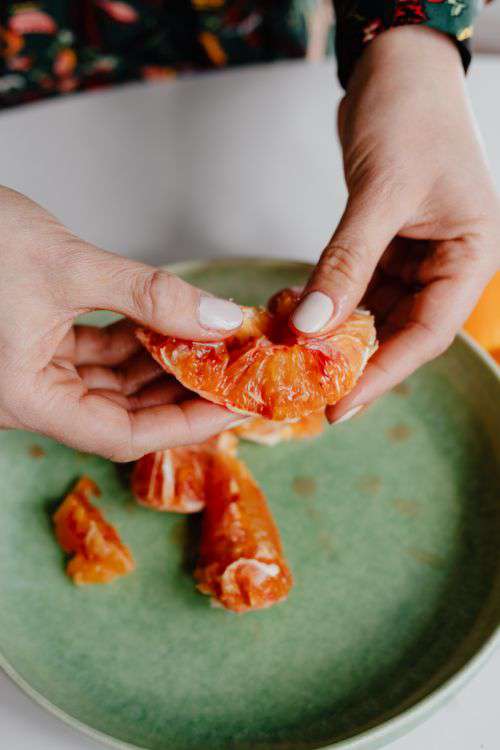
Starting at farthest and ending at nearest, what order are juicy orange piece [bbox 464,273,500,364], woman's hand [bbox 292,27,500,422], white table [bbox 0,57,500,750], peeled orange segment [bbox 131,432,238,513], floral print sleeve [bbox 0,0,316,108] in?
floral print sleeve [bbox 0,0,316,108], white table [bbox 0,57,500,750], juicy orange piece [bbox 464,273,500,364], peeled orange segment [bbox 131,432,238,513], woman's hand [bbox 292,27,500,422]

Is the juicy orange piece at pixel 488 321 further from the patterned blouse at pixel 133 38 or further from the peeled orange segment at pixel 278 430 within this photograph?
the patterned blouse at pixel 133 38

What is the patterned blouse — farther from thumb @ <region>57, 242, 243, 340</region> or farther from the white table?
thumb @ <region>57, 242, 243, 340</region>

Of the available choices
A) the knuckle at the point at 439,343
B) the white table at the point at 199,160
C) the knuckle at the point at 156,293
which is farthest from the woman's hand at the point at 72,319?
the white table at the point at 199,160

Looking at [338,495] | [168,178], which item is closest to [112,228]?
[168,178]

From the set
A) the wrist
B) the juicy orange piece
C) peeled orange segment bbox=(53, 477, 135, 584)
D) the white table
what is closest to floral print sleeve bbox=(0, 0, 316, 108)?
the white table

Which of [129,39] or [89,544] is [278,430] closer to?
[89,544]

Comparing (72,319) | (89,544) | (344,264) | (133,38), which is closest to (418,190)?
(344,264)
